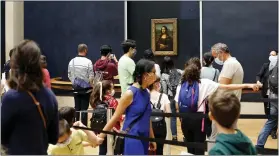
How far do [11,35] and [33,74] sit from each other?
12.0 metres

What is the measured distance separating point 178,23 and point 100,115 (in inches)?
309

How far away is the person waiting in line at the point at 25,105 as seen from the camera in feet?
9.72

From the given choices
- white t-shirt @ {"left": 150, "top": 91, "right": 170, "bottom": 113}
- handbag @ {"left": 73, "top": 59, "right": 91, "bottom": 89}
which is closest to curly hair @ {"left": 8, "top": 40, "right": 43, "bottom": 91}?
white t-shirt @ {"left": 150, "top": 91, "right": 170, "bottom": 113}

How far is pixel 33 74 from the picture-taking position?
3018 mm

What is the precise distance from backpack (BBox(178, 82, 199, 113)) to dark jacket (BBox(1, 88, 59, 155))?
3.20m

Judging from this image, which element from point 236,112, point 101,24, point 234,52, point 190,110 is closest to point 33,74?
point 236,112

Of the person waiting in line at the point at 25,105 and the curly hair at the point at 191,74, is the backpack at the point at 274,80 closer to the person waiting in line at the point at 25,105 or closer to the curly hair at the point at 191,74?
the curly hair at the point at 191,74

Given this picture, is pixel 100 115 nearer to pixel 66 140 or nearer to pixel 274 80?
pixel 66 140

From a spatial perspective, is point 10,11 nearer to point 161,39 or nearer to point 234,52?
point 161,39

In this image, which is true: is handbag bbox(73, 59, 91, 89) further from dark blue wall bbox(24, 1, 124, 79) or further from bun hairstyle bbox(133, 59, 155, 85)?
dark blue wall bbox(24, 1, 124, 79)

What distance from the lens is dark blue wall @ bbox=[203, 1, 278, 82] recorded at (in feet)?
41.2

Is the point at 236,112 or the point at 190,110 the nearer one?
the point at 236,112

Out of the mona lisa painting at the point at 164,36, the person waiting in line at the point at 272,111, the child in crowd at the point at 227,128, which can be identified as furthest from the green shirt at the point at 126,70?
the mona lisa painting at the point at 164,36

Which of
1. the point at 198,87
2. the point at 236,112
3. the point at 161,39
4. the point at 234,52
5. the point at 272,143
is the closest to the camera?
the point at 236,112
